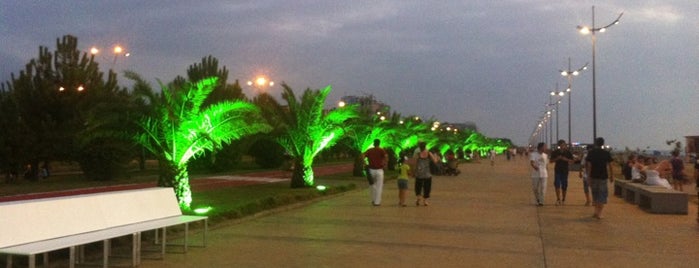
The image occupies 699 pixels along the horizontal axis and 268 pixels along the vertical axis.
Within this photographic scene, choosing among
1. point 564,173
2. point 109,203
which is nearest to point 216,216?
point 109,203

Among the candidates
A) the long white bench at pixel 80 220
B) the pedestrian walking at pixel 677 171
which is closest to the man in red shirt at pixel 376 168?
the long white bench at pixel 80 220

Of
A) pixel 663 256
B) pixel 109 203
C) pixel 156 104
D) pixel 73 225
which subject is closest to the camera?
pixel 73 225

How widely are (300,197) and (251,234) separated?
21.3 ft

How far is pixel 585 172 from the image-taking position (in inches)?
707

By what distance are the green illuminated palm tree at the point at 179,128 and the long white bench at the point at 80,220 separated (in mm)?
4263

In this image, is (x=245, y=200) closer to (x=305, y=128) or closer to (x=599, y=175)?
(x=305, y=128)

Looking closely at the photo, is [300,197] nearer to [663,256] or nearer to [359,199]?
[359,199]

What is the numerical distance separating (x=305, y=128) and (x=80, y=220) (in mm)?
15939

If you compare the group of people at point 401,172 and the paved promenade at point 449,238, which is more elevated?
the group of people at point 401,172

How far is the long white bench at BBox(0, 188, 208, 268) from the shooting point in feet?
23.0

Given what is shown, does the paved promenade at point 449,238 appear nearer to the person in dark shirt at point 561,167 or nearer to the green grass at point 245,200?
the green grass at point 245,200

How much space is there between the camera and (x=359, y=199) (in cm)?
2000

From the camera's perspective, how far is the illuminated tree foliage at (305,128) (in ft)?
78.2

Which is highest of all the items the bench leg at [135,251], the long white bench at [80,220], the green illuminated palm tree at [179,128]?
the green illuminated palm tree at [179,128]
